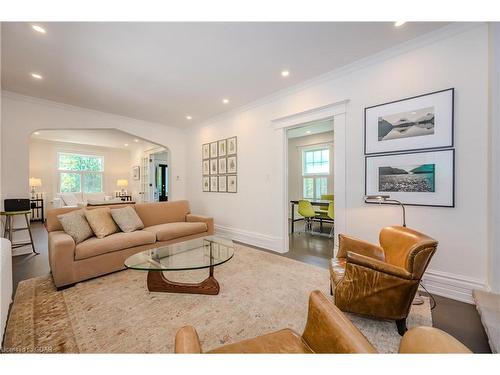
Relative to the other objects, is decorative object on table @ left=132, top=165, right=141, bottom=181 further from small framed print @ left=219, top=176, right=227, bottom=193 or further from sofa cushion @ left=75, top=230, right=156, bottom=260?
sofa cushion @ left=75, top=230, right=156, bottom=260

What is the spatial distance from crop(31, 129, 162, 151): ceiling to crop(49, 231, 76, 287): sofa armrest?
3911mm

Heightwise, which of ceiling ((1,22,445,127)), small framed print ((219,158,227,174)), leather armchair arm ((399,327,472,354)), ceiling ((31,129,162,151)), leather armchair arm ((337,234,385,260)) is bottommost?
leather armchair arm ((337,234,385,260))

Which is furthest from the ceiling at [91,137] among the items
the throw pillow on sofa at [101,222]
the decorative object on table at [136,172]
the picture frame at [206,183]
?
the throw pillow on sofa at [101,222]

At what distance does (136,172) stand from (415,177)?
8979mm

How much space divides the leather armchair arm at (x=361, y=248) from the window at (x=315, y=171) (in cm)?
440

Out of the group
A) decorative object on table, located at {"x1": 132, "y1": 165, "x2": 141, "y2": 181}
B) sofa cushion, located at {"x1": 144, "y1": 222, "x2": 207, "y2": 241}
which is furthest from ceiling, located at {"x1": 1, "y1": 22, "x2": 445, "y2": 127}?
decorative object on table, located at {"x1": 132, "y1": 165, "x2": 141, "y2": 181}

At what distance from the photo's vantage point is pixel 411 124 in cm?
230

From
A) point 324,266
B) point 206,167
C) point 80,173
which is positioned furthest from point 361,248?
point 80,173

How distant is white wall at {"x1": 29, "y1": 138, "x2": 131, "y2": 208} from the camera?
6.90 meters

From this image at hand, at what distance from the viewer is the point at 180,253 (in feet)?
7.91
